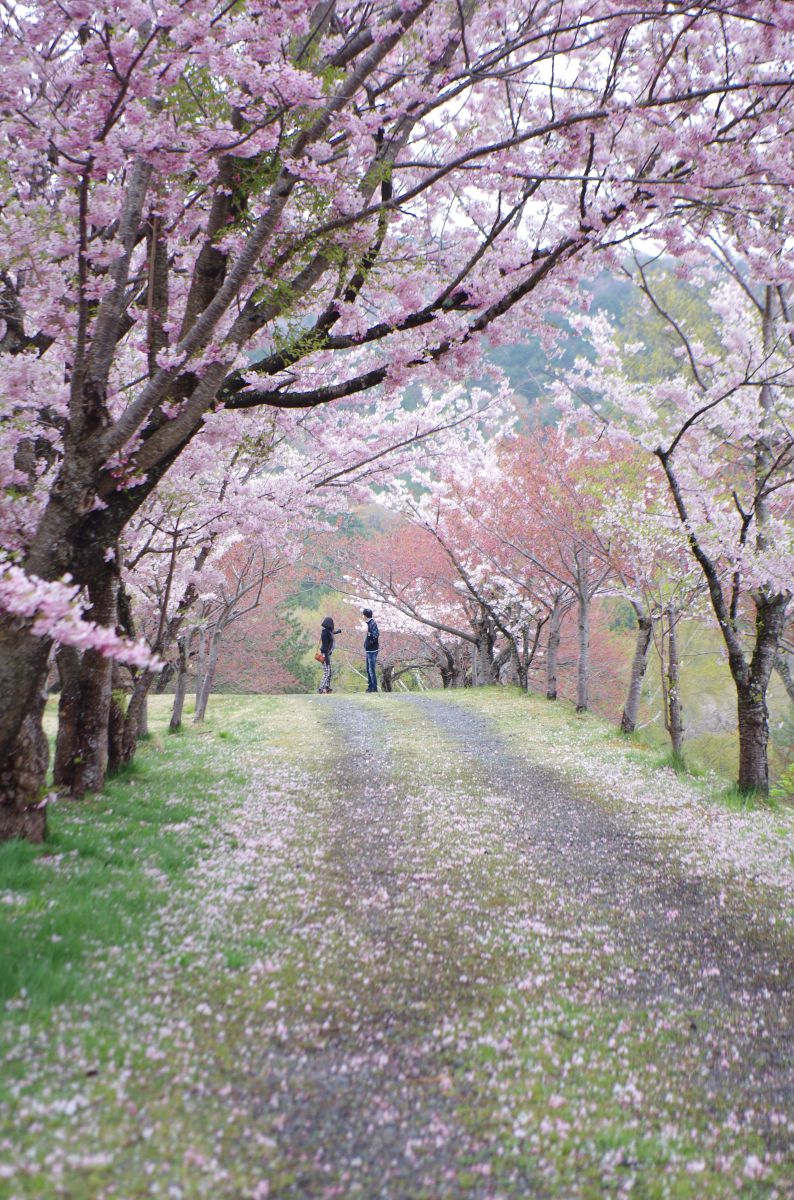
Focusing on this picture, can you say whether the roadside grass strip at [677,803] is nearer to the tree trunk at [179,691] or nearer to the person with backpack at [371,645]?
the tree trunk at [179,691]

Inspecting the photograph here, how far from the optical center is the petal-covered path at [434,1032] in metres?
3.41

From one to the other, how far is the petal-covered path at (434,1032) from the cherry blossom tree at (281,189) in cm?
281

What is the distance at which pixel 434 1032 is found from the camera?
187 inches

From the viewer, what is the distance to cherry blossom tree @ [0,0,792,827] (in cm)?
609

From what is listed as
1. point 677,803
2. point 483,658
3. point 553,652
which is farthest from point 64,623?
point 483,658

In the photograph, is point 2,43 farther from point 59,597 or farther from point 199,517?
point 199,517

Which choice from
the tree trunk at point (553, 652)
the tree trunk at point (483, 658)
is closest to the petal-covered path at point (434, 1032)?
the tree trunk at point (553, 652)

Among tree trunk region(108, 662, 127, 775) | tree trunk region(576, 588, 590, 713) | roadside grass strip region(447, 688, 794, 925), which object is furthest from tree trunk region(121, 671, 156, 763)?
tree trunk region(576, 588, 590, 713)

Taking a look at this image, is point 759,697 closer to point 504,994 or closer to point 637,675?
point 637,675

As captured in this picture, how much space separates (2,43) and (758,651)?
41.3 ft

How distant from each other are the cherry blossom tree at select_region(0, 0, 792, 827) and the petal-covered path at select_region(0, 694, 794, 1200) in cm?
281

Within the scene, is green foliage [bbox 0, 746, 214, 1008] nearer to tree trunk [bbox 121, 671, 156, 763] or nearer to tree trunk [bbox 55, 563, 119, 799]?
tree trunk [bbox 55, 563, 119, 799]

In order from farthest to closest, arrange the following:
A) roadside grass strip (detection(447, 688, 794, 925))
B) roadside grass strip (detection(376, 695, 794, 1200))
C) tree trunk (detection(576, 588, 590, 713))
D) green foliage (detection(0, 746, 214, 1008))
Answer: tree trunk (detection(576, 588, 590, 713))
roadside grass strip (detection(447, 688, 794, 925))
green foliage (detection(0, 746, 214, 1008))
roadside grass strip (detection(376, 695, 794, 1200))

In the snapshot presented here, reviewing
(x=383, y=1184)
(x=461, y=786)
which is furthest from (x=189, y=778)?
(x=383, y=1184)
